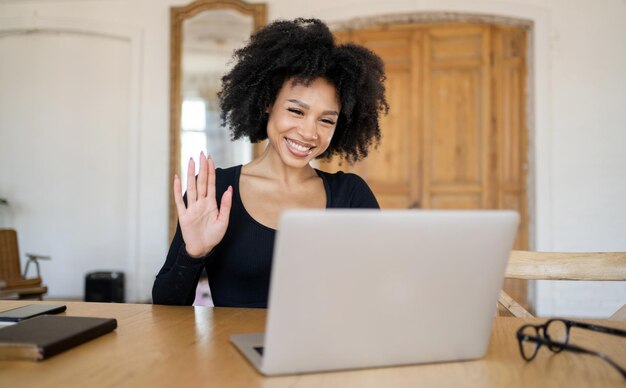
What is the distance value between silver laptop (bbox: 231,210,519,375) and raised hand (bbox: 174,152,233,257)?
506mm

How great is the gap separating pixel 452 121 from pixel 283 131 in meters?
3.92

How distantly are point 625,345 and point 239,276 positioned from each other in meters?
1.00

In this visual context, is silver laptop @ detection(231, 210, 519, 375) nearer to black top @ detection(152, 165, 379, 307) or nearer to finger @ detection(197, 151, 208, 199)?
finger @ detection(197, 151, 208, 199)

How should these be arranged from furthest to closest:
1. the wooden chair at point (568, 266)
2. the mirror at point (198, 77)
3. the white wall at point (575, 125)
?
the mirror at point (198, 77) < the white wall at point (575, 125) < the wooden chair at point (568, 266)

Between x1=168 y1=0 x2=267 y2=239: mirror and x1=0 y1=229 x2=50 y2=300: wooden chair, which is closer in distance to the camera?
x1=0 y1=229 x2=50 y2=300: wooden chair

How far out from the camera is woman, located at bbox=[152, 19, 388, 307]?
67.2 inches

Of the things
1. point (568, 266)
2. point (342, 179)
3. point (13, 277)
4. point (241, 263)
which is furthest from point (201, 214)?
point (13, 277)

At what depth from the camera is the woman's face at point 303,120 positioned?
1801mm

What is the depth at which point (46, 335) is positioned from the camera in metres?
0.94

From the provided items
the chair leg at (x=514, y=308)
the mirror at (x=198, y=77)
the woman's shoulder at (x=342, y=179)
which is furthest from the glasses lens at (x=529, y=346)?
the mirror at (x=198, y=77)

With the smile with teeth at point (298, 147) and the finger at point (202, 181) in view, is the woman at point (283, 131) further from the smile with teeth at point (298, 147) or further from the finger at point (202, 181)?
the finger at point (202, 181)

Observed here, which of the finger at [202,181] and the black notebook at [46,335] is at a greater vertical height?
the finger at [202,181]

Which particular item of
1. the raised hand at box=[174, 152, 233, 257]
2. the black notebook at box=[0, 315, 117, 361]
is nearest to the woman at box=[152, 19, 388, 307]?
the raised hand at box=[174, 152, 233, 257]

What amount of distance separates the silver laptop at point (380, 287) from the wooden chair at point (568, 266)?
74 centimetres
